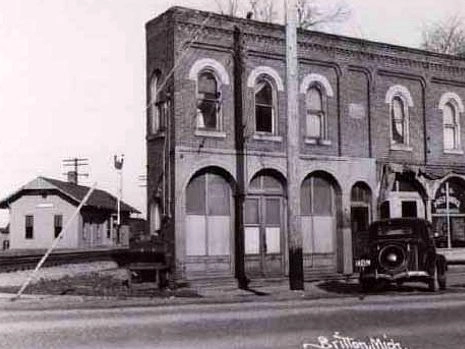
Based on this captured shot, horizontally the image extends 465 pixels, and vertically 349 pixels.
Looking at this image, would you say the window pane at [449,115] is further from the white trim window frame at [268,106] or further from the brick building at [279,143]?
the white trim window frame at [268,106]

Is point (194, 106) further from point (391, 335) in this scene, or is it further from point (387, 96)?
point (391, 335)

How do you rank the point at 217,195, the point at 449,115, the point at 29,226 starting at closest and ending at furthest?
1. the point at 217,195
2. the point at 449,115
3. the point at 29,226

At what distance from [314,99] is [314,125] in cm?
81

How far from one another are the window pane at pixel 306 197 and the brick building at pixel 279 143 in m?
0.05

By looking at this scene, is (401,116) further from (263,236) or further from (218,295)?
(218,295)

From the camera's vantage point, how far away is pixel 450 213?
27250 mm

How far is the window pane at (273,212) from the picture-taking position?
23.3m

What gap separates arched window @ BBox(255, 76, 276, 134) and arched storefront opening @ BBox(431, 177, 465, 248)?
7003mm

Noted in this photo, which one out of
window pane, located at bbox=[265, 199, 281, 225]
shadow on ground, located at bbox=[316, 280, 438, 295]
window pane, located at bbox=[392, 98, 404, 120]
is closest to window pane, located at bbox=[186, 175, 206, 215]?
window pane, located at bbox=[265, 199, 281, 225]

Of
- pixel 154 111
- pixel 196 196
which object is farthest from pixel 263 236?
pixel 154 111

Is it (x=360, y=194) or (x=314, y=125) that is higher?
(x=314, y=125)

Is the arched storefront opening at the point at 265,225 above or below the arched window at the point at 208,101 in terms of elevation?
below

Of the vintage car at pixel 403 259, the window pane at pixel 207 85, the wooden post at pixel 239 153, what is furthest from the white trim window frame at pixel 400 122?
the vintage car at pixel 403 259

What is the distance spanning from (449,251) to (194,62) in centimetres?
1127
